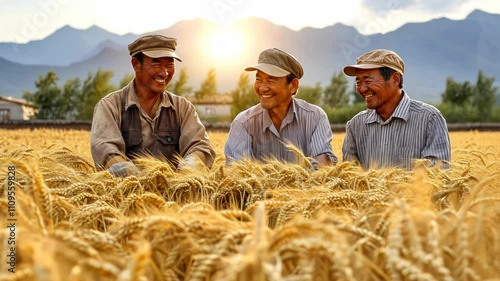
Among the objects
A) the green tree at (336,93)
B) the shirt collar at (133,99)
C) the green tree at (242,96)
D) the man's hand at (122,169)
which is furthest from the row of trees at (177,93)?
the man's hand at (122,169)

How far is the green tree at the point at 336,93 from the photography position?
82.1 m

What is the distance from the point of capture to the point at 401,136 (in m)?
5.28

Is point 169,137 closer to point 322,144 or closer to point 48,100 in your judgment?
point 322,144

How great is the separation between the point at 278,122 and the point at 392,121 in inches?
41.9

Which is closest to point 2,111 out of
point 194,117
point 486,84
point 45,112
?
point 45,112

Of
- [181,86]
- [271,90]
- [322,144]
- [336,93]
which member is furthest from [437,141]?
[336,93]

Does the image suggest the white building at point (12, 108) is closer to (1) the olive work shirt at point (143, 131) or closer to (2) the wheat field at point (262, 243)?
(1) the olive work shirt at point (143, 131)

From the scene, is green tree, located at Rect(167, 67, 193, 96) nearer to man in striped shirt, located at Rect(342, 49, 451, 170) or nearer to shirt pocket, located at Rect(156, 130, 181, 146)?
A: shirt pocket, located at Rect(156, 130, 181, 146)

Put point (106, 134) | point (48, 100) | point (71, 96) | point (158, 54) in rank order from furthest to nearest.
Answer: point (71, 96), point (48, 100), point (158, 54), point (106, 134)

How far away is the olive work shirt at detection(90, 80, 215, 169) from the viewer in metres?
4.62

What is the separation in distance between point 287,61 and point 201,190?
2.38 metres

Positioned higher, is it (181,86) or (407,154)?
(181,86)

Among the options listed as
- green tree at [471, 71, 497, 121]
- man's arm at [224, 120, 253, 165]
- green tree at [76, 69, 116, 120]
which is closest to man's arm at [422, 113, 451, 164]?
man's arm at [224, 120, 253, 165]

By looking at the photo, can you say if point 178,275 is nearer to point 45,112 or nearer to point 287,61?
point 287,61
